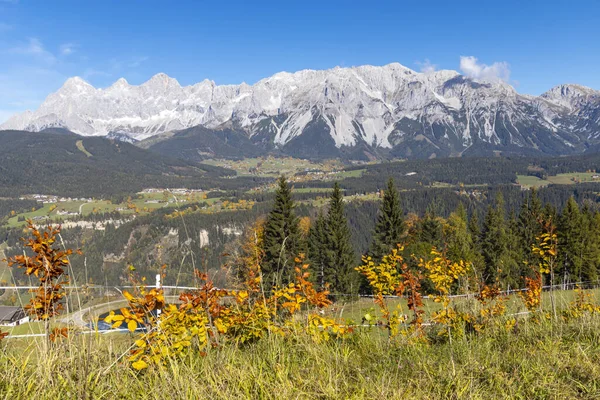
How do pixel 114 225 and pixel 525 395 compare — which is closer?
pixel 525 395

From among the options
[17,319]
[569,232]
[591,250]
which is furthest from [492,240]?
[17,319]

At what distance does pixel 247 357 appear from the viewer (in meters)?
4.23

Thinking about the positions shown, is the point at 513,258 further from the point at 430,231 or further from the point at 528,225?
the point at 430,231

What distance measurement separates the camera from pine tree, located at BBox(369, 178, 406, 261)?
45.9 m

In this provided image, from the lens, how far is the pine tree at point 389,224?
151ft

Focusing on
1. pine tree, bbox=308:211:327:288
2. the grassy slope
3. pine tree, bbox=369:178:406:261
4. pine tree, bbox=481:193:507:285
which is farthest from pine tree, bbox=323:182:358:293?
the grassy slope

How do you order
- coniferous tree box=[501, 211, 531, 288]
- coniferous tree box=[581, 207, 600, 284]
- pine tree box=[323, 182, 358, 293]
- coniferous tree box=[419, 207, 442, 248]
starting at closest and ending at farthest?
coniferous tree box=[581, 207, 600, 284]
pine tree box=[323, 182, 358, 293]
coniferous tree box=[501, 211, 531, 288]
coniferous tree box=[419, 207, 442, 248]

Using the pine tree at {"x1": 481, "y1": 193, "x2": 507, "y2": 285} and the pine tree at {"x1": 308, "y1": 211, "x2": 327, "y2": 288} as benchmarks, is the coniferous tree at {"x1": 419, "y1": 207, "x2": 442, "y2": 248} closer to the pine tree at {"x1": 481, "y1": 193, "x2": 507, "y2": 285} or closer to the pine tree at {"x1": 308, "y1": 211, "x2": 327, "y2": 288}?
the pine tree at {"x1": 481, "y1": 193, "x2": 507, "y2": 285}

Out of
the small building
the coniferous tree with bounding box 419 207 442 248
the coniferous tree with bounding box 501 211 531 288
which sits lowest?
the coniferous tree with bounding box 501 211 531 288

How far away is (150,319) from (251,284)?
3036 millimetres

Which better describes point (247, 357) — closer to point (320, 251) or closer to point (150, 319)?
point (150, 319)

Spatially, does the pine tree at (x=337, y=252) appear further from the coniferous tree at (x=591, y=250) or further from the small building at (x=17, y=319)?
the small building at (x=17, y=319)

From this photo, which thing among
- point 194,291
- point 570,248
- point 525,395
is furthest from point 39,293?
point 570,248

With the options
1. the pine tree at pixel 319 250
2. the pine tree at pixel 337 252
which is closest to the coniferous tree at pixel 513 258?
the pine tree at pixel 337 252
